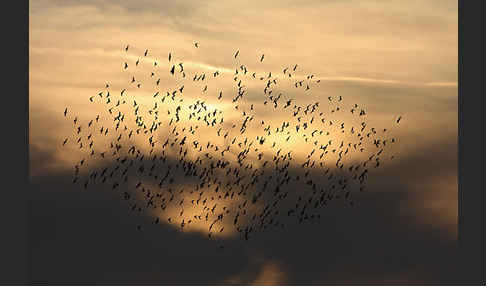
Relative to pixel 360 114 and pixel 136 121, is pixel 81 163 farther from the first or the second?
pixel 360 114

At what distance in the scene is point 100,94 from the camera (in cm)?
5653

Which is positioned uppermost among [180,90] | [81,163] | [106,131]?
[180,90]

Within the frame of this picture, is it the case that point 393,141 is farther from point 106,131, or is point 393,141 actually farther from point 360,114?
point 106,131

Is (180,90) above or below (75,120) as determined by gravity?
above

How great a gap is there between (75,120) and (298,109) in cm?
2268

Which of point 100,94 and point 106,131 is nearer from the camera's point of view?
point 106,131

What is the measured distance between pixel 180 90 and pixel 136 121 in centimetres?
508

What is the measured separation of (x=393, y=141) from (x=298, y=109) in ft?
33.7

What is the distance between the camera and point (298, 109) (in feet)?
196

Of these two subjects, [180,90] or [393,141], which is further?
[393,141]

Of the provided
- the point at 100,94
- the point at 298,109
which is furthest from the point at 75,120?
the point at 298,109

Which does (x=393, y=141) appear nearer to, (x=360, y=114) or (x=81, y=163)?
(x=360, y=114)

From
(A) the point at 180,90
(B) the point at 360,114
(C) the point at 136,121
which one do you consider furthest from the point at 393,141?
(C) the point at 136,121

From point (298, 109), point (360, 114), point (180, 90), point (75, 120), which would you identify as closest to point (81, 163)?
point (75, 120)
